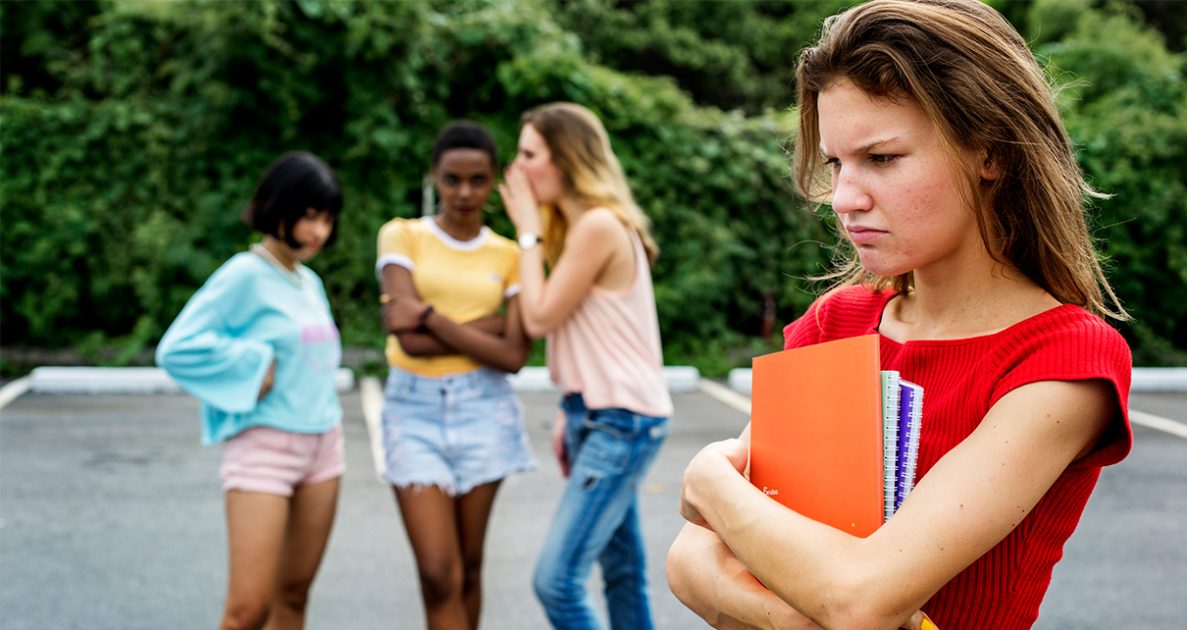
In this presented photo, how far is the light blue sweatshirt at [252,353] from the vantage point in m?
3.43

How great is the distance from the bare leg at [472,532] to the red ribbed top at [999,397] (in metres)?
2.47

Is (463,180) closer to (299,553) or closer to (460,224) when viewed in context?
(460,224)

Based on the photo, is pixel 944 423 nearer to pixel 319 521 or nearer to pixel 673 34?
pixel 319 521

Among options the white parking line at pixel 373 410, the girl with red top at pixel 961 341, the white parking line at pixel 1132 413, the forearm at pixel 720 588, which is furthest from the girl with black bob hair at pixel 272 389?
the white parking line at pixel 1132 413

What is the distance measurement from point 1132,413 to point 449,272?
7.62m

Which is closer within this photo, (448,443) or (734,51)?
(448,443)

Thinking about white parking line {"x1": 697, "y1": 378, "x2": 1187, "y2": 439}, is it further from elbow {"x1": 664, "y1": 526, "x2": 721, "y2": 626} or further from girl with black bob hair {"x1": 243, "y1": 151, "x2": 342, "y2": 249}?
elbow {"x1": 664, "y1": 526, "x2": 721, "y2": 626}

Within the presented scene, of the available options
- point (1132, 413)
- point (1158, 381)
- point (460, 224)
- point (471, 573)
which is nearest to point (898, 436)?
point (471, 573)

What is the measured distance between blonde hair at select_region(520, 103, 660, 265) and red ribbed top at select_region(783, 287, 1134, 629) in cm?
233

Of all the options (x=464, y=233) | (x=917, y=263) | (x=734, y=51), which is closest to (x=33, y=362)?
(x=464, y=233)

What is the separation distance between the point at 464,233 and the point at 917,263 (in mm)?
2741

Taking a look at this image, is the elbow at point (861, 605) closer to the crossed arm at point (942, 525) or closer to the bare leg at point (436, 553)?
the crossed arm at point (942, 525)

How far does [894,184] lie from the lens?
1342mm

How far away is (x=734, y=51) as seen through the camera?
22.1 metres
